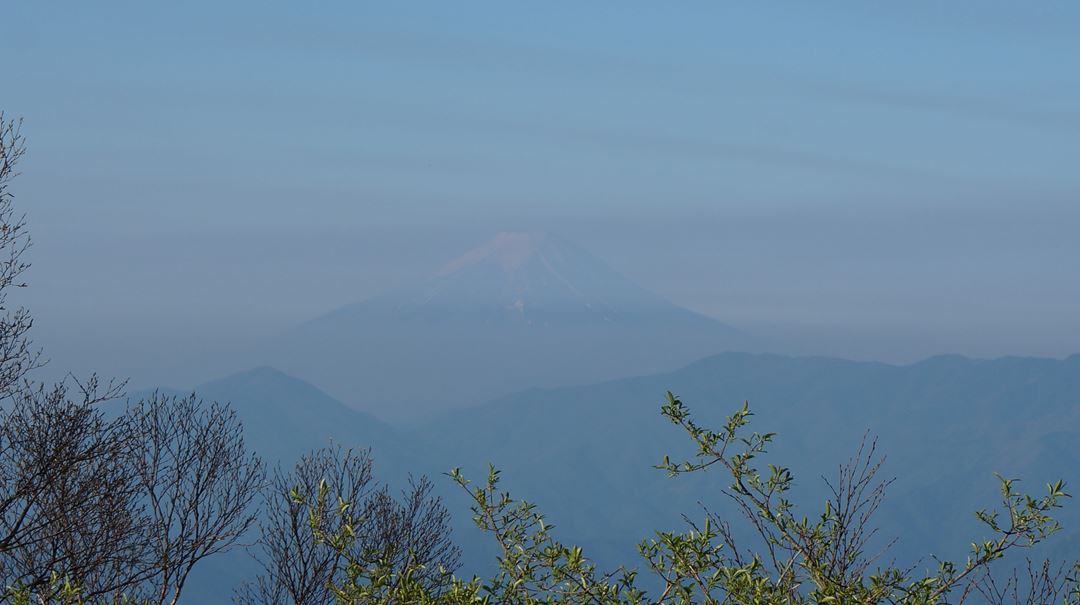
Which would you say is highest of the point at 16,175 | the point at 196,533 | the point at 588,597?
the point at 16,175

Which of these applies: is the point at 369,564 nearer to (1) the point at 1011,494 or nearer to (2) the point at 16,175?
(1) the point at 1011,494

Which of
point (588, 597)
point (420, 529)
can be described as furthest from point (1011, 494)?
point (420, 529)

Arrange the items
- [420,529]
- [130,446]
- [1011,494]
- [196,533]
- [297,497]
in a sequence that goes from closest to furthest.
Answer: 1. [297,497]
2. [1011,494]
3. [130,446]
4. [196,533]
5. [420,529]

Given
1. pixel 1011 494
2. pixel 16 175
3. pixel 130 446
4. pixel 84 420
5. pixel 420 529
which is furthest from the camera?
pixel 420 529

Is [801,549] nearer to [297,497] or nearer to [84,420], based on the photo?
[297,497]

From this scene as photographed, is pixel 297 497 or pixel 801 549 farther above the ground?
pixel 297 497

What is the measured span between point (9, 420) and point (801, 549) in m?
16.2

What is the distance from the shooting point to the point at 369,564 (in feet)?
22.7

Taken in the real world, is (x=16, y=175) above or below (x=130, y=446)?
above

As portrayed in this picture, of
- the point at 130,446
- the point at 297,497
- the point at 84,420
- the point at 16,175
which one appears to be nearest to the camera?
the point at 297,497

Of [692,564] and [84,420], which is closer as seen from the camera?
[692,564]

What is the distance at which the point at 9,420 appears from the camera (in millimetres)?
19438

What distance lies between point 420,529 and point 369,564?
24.7m

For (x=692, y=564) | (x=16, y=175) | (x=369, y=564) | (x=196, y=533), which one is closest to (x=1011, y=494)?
(x=692, y=564)
